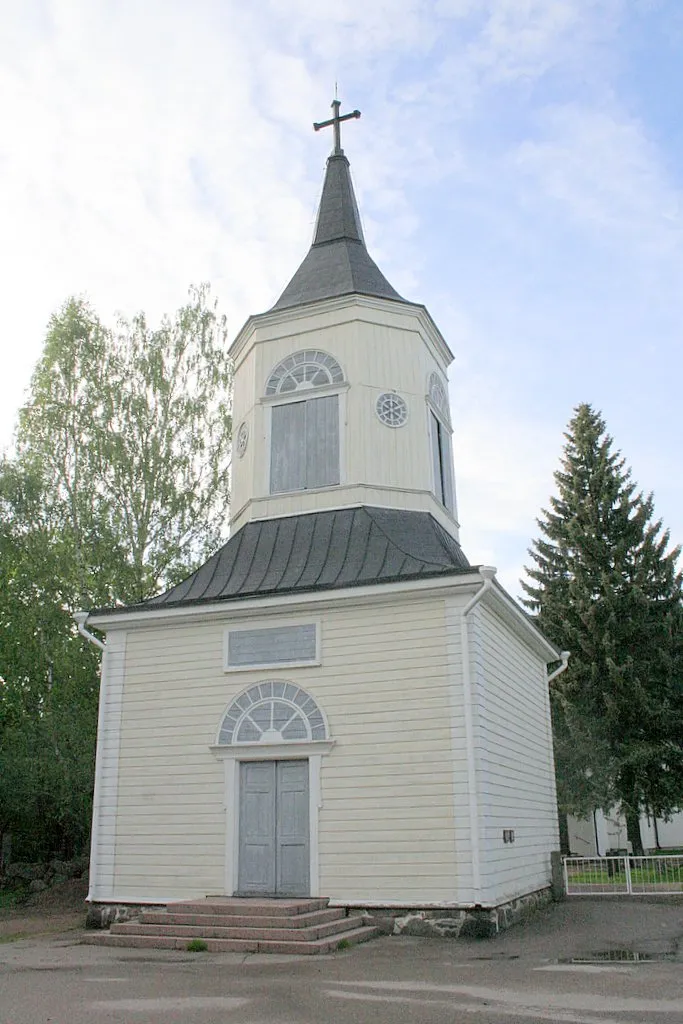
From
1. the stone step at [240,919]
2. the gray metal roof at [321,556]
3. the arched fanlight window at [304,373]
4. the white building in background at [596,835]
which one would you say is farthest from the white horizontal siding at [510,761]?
the white building in background at [596,835]

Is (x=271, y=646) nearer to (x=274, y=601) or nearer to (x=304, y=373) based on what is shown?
(x=274, y=601)

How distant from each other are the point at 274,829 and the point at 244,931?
207 cm

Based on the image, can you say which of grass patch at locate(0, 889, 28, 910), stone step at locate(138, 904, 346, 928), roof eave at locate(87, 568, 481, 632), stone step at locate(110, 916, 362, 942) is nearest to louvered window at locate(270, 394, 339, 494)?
roof eave at locate(87, 568, 481, 632)

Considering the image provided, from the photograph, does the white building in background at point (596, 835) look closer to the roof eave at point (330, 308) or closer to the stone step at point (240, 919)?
the roof eave at point (330, 308)

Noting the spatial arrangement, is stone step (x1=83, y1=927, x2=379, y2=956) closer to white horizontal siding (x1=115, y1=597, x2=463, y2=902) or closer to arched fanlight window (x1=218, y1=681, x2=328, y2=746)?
white horizontal siding (x1=115, y1=597, x2=463, y2=902)

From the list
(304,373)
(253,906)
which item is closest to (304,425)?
(304,373)

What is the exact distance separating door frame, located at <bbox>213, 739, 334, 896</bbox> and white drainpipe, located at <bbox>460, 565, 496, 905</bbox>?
1.85 metres

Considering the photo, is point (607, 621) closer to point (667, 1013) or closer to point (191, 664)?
point (191, 664)

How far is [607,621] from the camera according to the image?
81.8 ft

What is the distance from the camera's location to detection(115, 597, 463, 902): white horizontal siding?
10852 mm

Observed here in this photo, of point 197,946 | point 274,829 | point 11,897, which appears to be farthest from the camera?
point 11,897

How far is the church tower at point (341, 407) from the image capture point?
14.7 meters

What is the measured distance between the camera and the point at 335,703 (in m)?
11.7

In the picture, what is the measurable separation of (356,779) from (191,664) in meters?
2.99
